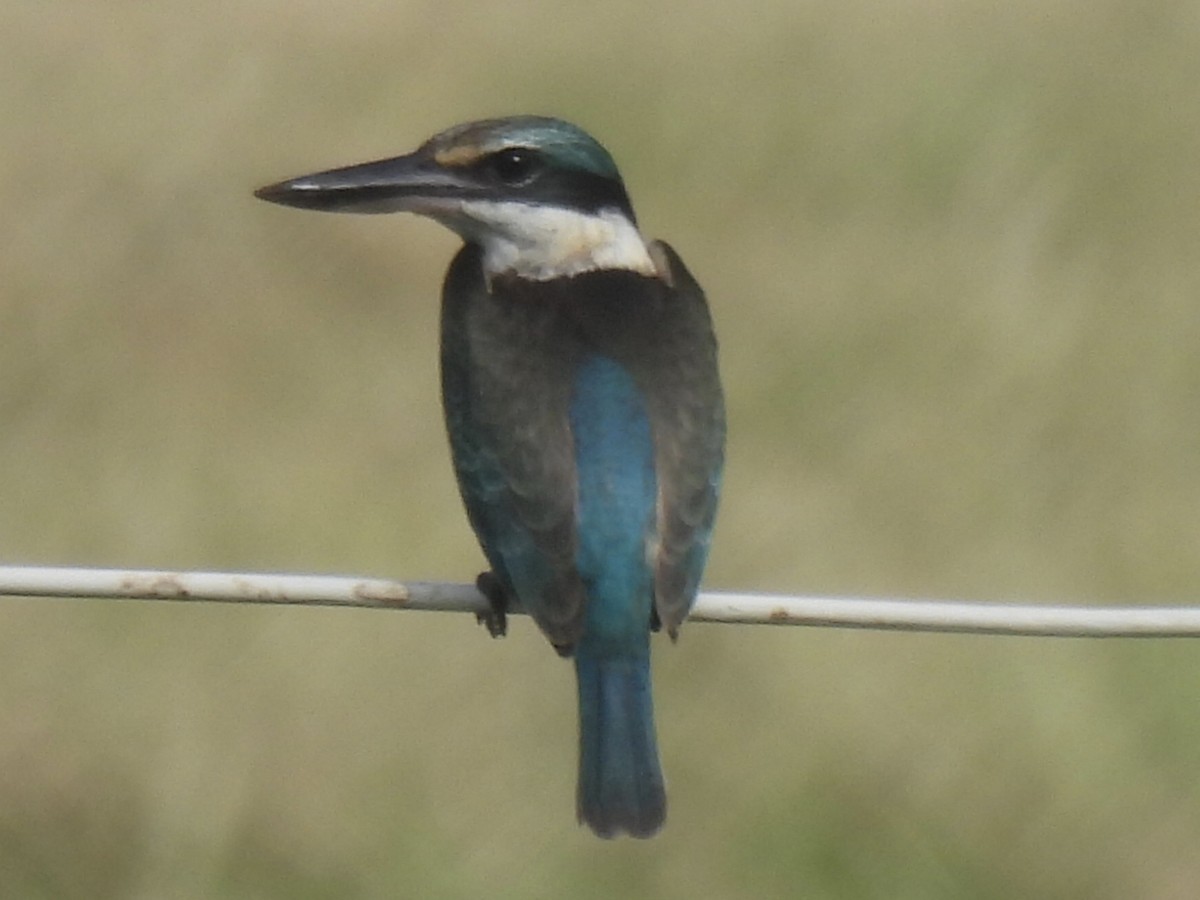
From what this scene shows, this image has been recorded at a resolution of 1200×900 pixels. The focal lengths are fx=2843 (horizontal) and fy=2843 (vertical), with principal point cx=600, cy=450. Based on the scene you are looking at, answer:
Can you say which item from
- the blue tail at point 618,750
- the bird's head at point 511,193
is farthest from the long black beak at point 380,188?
the blue tail at point 618,750

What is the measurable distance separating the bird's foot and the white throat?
0.52m

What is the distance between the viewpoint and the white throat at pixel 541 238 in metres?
4.37

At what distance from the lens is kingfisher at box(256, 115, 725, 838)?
3.93 m

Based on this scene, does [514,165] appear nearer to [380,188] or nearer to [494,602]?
[380,188]

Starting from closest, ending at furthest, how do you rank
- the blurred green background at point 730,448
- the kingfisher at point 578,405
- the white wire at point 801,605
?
the white wire at point 801,605 → the kingfisher at point 578,405 → the blurred green background at point 730,448

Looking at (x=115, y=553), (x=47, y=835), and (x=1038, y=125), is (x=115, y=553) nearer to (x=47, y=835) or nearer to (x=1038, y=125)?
(x=47, y=835)

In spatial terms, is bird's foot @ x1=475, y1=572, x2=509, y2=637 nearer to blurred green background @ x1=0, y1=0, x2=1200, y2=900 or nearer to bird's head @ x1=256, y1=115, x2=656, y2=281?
bird's head @ x1=256, y1=115, x2=656, y2=281

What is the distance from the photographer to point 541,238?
14.5ft

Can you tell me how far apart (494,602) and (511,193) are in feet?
2.31

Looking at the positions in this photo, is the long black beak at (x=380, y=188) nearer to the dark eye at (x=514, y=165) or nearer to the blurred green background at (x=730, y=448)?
the dark eye at (x=514, y=165)

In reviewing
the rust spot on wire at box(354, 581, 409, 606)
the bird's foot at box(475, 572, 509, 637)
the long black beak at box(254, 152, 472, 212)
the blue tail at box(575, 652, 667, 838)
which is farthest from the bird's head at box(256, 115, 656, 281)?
the rust spot on wire at box(354, 581, 409, 606)

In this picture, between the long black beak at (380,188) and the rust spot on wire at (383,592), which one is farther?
the long black beak at (380,188)

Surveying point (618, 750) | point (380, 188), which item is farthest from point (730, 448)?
point (618, 750)

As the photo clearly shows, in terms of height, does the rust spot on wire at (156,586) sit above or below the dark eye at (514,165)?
below
